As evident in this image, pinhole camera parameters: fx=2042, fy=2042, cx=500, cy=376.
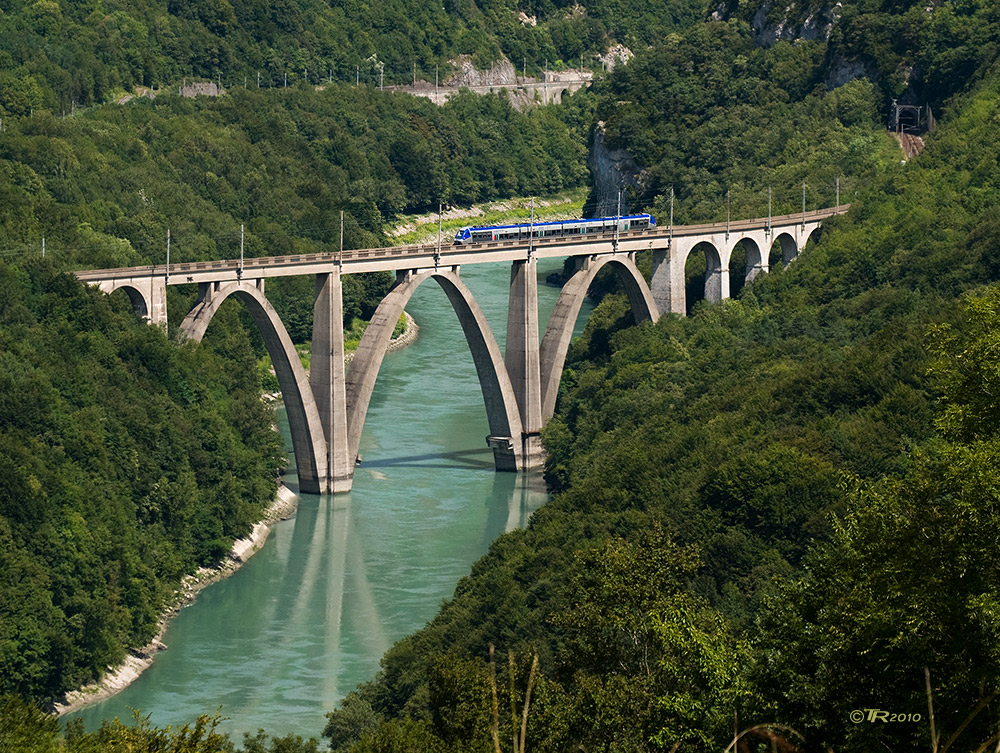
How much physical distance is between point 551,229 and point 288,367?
90.0 ft

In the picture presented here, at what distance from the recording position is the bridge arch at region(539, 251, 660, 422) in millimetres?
121688

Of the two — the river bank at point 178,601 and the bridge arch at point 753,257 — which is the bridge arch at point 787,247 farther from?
the river bank at point 178,601

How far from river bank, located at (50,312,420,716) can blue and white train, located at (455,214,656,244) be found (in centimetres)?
2351

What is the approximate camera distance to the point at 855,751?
105ft

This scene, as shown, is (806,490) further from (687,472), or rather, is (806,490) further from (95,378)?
(95,378)

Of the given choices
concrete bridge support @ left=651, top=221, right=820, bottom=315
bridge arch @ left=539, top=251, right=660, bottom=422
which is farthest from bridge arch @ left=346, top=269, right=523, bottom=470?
concrete bridge support @ left=651, top=221, right=820, bottom=315

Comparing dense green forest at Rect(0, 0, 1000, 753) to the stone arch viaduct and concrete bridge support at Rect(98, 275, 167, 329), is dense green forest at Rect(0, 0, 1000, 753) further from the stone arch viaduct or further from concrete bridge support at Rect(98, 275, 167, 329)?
the stone arch viaduct

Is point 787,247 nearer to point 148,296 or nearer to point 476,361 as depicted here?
point 476,361

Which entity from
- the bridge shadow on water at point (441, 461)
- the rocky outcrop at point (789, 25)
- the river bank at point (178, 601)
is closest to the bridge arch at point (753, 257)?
the rocky outcrop at point (789, 25)

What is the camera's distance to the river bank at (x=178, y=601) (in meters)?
74.6

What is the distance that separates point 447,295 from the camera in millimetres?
120250

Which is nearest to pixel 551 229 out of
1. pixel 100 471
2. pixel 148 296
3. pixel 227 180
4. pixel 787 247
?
pixel 787 247

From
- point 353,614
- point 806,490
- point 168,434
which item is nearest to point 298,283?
point 168,434

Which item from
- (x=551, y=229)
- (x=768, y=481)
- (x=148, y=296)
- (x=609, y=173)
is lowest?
(x=768, y=481)
